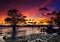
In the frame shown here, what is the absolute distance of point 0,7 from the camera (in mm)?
4184

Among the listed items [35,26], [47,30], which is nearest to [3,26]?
[35,26]

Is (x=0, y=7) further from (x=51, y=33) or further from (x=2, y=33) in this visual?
(x=51, y=33)

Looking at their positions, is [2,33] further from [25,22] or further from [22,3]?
[22,3]

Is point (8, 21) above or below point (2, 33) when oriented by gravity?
above

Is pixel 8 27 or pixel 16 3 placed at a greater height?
pixel 16 3

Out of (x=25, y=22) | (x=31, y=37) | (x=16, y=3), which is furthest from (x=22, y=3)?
(x=31, y=37)

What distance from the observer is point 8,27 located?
13.3 ft

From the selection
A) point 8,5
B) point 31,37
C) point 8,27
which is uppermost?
point 8,5

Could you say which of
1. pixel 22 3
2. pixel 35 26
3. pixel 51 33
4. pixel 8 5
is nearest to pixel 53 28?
pixel 51 33

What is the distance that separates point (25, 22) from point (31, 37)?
0.39m

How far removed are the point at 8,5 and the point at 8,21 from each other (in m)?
0.41

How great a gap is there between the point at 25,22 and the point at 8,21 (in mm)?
407

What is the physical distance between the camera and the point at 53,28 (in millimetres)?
4180

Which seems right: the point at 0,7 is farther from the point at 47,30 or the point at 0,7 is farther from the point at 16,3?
the point at 47,30
